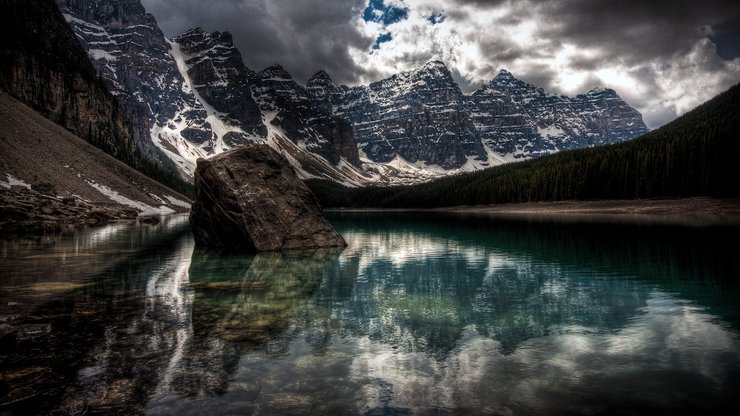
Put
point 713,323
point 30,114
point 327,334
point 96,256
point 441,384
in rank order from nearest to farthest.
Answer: point 441,384 < point 327,334 < point 713,323 < point 96,256 < point 30,114

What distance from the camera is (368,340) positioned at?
404 inches

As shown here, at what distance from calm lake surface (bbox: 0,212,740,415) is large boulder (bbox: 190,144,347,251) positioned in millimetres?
8260

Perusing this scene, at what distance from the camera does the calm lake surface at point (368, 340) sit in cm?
689

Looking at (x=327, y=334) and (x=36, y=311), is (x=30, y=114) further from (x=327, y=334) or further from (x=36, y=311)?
(x=327, y=334)

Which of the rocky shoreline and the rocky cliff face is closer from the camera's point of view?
the rocky shoreline

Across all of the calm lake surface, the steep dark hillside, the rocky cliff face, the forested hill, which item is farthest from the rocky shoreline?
the forested hill

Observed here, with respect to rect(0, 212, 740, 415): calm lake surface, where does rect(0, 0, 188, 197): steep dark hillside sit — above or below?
above

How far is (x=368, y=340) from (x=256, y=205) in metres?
20.7

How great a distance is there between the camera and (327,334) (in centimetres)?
1071

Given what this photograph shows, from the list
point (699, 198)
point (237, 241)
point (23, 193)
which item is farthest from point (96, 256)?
point (699, 198)

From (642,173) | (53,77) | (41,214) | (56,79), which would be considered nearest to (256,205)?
(41,214)

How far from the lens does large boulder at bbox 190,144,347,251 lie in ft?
96.5

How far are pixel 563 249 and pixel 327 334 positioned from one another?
24752mm

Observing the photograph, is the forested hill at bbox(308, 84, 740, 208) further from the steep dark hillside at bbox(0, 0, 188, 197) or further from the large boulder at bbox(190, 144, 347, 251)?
the steep dark hillside at bbox(0, 0, 188, 197)
